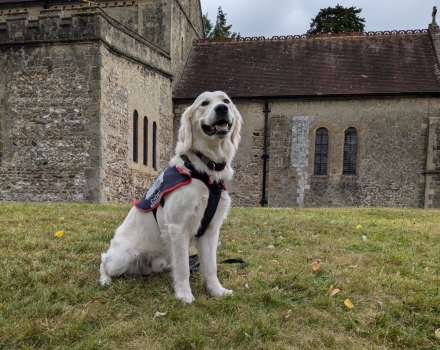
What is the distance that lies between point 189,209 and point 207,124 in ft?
2.59

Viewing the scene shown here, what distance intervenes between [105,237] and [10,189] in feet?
30.9

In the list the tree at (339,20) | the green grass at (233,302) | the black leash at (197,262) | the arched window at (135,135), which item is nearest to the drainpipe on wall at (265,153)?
the arched window at (135,135)

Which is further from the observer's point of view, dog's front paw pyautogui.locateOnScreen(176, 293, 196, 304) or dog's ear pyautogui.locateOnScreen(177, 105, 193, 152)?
dog's ear pyautogui.locateOnScreen(177, 105, 193, 152)

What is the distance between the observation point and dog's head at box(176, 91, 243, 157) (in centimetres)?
344

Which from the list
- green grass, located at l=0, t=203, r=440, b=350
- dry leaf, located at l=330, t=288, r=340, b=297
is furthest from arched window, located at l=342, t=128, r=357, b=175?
dry leaf, located at l=330, t=288, r=340, b=297

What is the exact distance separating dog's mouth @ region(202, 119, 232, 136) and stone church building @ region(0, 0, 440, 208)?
9.87 m

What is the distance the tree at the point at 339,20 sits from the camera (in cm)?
3228

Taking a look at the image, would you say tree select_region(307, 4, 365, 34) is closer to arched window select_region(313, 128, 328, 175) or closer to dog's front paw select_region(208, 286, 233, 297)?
arched window select_region(313, 128, 328, 175)

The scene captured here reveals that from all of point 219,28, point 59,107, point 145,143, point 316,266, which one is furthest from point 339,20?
point 316,266

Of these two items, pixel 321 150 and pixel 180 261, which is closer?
pixel 180 261

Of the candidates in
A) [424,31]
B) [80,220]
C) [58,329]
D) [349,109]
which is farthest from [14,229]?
[424,31]

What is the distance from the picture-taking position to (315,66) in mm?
18984

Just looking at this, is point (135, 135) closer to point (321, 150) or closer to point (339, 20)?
point (321, 150)

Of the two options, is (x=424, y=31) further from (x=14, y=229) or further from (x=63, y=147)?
(x=14, y=229)
